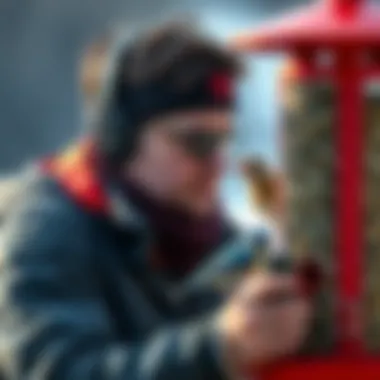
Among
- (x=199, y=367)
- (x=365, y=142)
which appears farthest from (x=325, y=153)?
(x=199, y=367)

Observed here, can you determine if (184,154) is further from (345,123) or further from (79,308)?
(345,123)

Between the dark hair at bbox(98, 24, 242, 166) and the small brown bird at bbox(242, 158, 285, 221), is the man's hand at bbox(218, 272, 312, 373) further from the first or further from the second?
the dark hair at bbox(98, 24, 242, 166)

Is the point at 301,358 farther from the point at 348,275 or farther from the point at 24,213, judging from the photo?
the point at 24,213

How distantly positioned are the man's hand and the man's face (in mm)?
342

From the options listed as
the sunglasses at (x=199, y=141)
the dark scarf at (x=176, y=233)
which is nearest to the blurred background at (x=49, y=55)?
the dark scarf at (x=176, y=233)

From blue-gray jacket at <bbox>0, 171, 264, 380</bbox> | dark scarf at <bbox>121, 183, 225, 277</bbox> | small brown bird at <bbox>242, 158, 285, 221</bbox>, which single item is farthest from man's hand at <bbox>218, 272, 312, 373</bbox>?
dark scarf at <bbox>121, 183, 225, 277</bbox>

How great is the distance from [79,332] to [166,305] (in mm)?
174

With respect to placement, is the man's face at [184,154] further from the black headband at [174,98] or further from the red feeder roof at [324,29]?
the red feeder roof at [324,29]

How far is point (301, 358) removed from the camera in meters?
1.61

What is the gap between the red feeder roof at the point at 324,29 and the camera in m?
1.58

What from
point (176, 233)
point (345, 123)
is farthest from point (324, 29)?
point (176, 233)

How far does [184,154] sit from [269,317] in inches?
17.1

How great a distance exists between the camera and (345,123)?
1.62 metres

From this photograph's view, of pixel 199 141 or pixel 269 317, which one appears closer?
pixel 269 317
